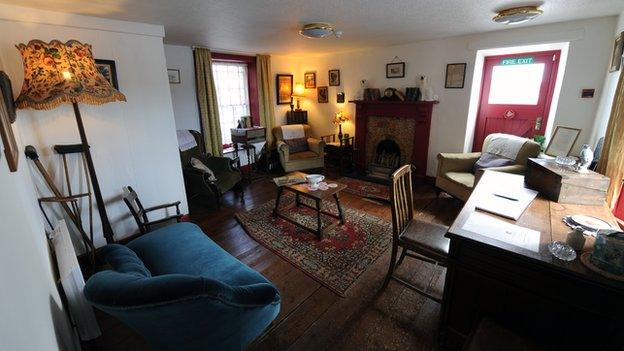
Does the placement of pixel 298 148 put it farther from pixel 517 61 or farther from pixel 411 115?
pixel 517 61

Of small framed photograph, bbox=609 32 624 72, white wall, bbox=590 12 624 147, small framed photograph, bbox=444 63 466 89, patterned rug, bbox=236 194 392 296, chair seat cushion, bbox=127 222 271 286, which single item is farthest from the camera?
small framed photograph, bbox=444 63 466 89

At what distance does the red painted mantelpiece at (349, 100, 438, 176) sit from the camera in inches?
166

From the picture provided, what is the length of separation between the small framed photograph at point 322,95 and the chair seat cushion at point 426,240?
12.5 feet

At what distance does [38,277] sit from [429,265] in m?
2.50

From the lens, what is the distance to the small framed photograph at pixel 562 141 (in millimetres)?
2920

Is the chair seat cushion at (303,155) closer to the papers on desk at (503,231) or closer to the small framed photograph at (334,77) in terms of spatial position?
the small framed photograph at (334,77)

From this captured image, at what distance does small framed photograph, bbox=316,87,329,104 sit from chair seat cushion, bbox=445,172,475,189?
279 centimetres

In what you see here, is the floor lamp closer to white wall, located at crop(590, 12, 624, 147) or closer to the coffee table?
the coffee table

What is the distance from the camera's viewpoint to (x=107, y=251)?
164 centimetres

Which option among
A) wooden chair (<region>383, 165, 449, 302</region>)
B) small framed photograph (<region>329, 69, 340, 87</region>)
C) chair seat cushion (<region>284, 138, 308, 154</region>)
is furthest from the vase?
small framed photograph (<region>329, 69, 340, 87</region>)

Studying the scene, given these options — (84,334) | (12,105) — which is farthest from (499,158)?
(12,105)

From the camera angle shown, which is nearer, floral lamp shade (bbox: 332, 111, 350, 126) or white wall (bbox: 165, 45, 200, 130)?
white wall (bbox: 165, 45, 200, 130)

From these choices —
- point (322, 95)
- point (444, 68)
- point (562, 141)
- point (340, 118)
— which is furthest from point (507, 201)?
point (322, 95)

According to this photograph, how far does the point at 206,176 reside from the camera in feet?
11.2
